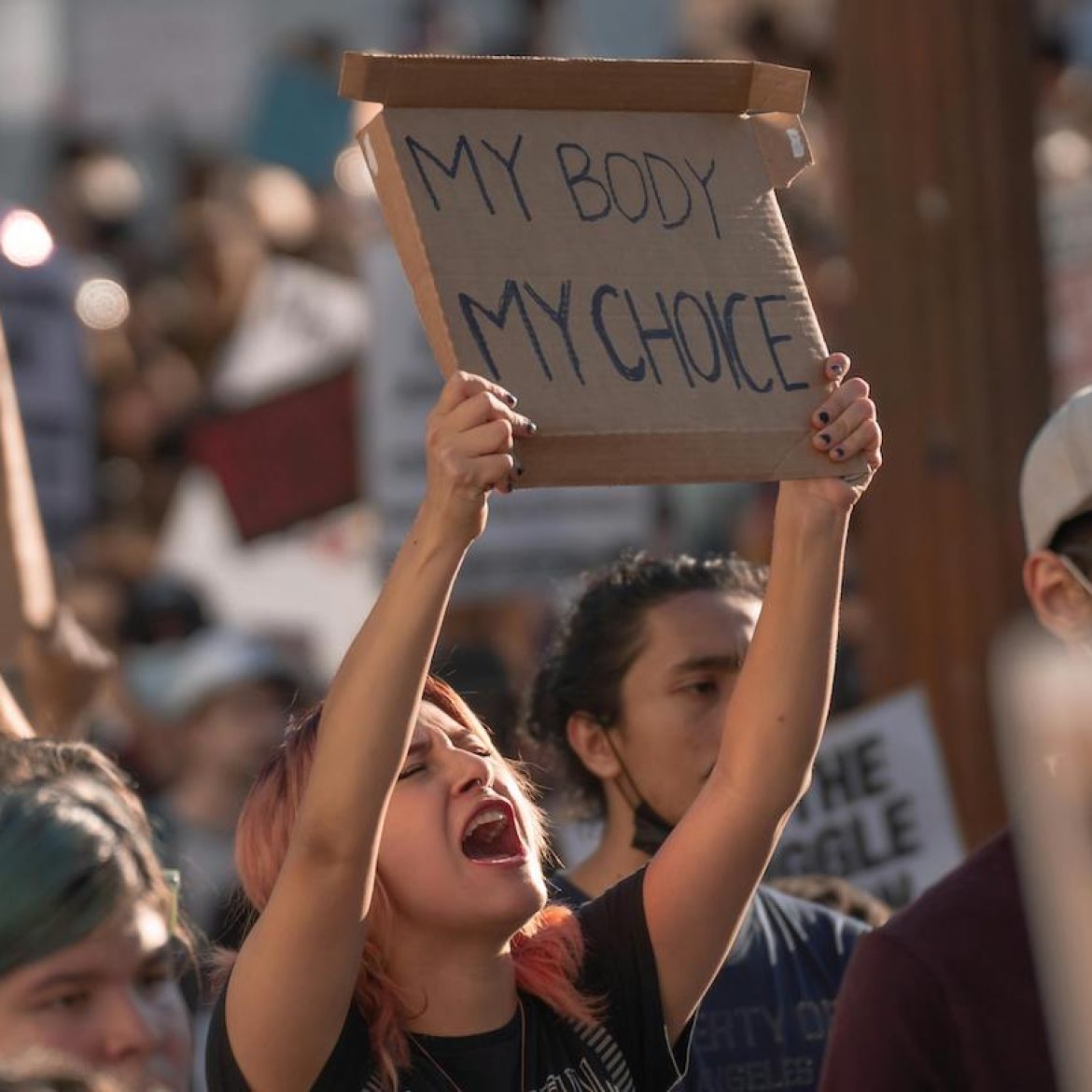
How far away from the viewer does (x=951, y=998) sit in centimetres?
215

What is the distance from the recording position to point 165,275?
984 centimetres

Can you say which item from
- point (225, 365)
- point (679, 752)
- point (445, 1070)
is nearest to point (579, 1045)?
point (445, 1070)

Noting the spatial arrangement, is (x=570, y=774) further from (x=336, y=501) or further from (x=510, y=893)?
(x=336, y=501)

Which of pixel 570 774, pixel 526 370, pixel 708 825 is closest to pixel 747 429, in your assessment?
pixel 526 370

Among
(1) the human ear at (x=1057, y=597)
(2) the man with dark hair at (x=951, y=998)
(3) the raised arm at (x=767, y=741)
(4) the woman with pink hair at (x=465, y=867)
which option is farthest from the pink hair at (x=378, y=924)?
(1) the human ear at (x=1057, y=597)

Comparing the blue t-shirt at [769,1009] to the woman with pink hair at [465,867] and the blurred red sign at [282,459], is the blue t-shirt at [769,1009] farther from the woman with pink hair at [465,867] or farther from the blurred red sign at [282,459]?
the blurred red sign at [282,459]

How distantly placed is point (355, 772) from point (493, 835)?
15.1 inches

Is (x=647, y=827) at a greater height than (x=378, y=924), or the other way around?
(x=378, y=924)

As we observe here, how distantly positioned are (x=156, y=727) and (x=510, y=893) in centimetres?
410

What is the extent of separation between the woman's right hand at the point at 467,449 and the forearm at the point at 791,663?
442 mm

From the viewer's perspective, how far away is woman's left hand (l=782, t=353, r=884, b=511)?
2354mm

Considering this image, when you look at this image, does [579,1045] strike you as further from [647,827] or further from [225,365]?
[225,365]

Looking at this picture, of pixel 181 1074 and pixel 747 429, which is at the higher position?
pixel 747 429

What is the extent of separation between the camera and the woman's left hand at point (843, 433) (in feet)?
7.72
